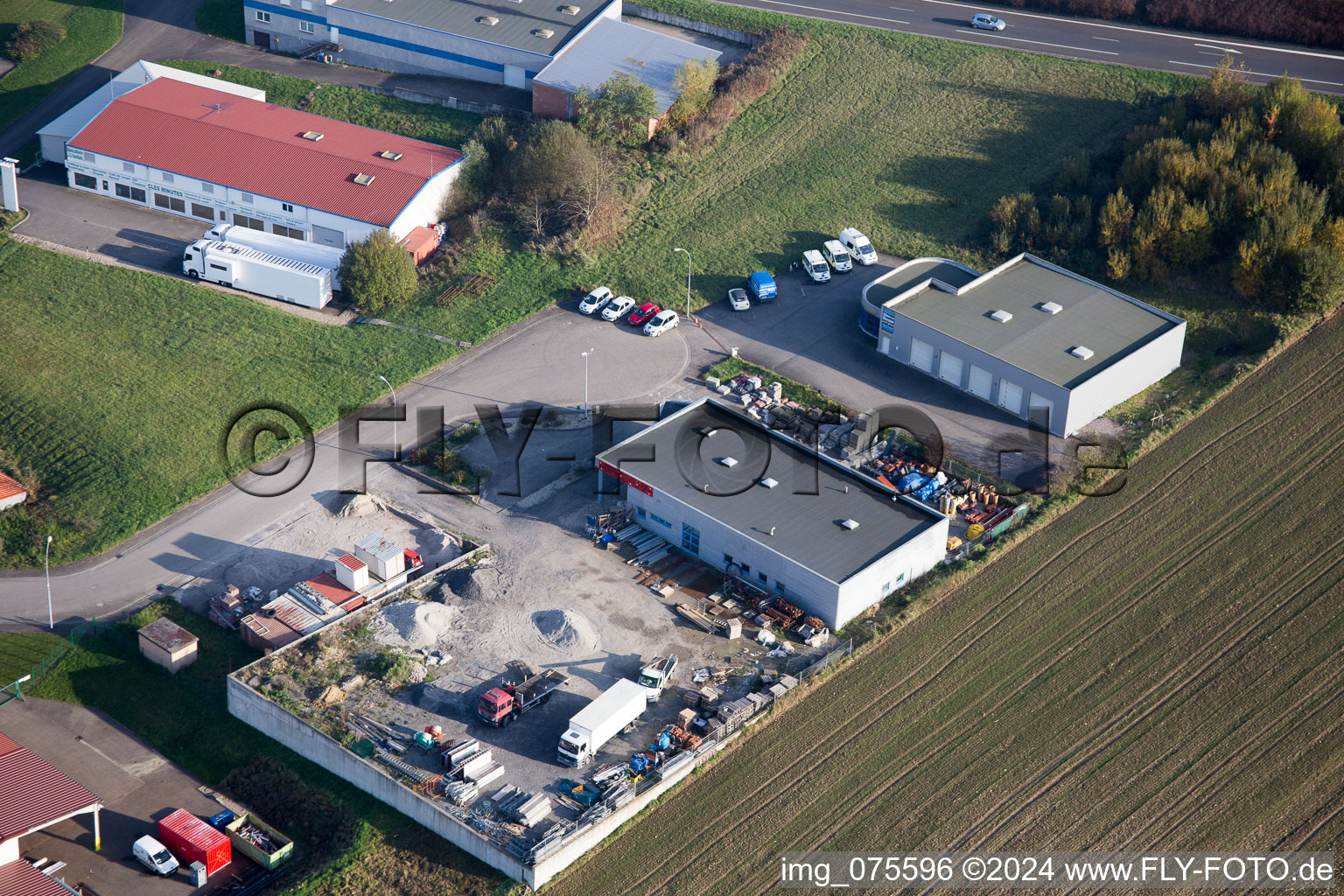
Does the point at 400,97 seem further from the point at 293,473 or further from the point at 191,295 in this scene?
the point at 293,473

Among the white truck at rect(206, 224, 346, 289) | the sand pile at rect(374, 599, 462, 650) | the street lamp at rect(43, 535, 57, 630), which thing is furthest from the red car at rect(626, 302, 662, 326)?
the street lamp at rect(43, 535, 57, 630)

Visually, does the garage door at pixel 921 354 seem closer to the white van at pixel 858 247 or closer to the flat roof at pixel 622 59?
the white van at pixel 858 247

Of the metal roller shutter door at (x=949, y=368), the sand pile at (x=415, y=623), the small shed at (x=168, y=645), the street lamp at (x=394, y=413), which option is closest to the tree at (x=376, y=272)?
the street lamp at (x=394, y=413)

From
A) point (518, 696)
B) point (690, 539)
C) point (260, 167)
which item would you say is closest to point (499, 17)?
point (260, 167)

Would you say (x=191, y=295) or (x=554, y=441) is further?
(x=191, y=295)

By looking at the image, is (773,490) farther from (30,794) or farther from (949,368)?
(30,794)

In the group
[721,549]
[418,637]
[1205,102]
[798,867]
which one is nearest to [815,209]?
[1205,102]
